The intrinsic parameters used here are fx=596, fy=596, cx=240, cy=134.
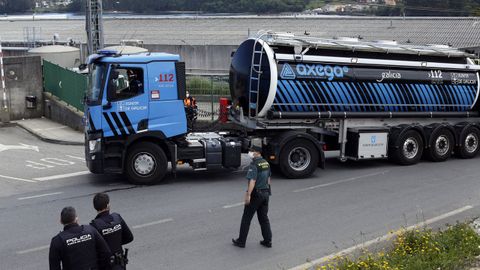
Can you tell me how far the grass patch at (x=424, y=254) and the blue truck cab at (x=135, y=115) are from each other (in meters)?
6.06

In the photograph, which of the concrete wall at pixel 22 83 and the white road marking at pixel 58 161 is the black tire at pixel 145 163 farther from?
the concrete wall at pixel 22 83

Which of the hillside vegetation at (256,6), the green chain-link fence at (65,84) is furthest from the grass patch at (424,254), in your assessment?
the hillside vegetation at (256,6)

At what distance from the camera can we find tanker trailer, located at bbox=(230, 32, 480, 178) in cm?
1378

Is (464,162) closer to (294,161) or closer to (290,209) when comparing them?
(294,161)

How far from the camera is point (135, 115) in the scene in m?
12.9

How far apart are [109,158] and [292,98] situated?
4.38 meters

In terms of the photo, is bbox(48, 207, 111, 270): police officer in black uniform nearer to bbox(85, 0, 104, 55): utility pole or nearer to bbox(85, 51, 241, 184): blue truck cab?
→ bbox(85, 51, 241, 184): blue truck cab

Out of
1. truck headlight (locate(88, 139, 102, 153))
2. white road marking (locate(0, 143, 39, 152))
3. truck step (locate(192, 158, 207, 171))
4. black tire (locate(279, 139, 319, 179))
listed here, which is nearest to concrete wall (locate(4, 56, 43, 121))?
white road marking (locate(0, 143, 39, 152))

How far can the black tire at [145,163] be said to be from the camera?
516 inches

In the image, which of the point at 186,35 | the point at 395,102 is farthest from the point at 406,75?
the point at 186,35

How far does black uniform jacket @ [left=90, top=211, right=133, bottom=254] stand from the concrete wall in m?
17.8

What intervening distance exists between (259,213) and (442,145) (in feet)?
28.2

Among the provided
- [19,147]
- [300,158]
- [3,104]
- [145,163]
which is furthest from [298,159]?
[3,104]

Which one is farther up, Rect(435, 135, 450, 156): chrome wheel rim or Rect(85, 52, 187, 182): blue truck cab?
Rect(85, 52, 187, 182): blue truck cab
